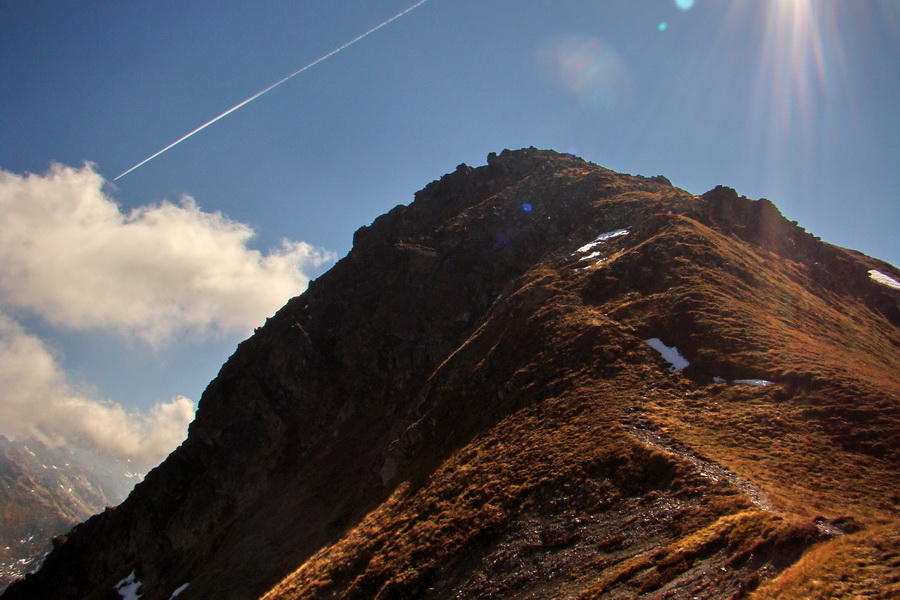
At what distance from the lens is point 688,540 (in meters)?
16.9

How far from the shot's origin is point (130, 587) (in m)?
61.3

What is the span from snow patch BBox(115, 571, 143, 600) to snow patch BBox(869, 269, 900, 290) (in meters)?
111

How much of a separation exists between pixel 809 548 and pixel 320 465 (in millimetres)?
51462

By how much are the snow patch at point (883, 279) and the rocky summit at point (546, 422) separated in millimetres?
670

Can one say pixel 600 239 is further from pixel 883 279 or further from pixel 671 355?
pixel 883 279

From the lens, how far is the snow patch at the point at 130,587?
59.8 m

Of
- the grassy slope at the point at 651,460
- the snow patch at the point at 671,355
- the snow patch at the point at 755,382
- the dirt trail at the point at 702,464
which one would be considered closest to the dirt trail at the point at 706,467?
the dirt trail at the point at 702,464

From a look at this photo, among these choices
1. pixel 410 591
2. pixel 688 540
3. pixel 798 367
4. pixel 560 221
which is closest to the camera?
pixel 688 540

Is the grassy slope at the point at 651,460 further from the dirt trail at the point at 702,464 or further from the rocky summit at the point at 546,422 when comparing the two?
the dirt trail at the point at 702,464

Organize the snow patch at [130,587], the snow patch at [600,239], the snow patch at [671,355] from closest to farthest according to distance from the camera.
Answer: the snow patch at [671,355], the snow patch at [130,587], the snow patch at [600,239]

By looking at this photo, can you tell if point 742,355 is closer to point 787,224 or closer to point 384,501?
point 384,501

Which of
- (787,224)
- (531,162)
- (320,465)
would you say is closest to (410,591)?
(320,465)

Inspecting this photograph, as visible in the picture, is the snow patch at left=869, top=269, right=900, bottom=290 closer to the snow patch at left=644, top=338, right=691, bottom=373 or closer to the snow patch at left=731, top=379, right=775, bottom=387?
the snow patch at left=644, top=338, right=691, bottom=373

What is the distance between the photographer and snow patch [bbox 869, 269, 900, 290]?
64.8 metres
